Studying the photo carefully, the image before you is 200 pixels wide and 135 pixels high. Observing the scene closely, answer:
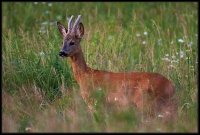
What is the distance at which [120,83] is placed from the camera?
368 inches

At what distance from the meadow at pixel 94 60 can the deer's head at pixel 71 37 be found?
389 millimetres

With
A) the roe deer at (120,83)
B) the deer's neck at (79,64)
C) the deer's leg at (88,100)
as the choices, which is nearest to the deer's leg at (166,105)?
the roe deer at (120,83)

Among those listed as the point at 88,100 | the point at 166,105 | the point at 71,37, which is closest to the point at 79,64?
the point at 71,37

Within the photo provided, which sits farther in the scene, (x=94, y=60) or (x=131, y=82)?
(x=94, y=60)

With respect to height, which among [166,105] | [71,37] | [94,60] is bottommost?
[166,105]

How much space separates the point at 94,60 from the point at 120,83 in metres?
1.88

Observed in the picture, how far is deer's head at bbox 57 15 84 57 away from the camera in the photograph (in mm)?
9734

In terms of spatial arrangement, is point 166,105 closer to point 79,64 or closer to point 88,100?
point 88,100

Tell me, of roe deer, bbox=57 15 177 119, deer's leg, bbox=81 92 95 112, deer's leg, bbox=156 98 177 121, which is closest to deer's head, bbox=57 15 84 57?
roe deer, bbox=57 15 177 119

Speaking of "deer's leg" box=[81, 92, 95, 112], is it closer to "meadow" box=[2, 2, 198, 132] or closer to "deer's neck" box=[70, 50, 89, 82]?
"meadow" box=[2, 2, 198, 132]

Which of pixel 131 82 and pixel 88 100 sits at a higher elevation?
pixel 131 82

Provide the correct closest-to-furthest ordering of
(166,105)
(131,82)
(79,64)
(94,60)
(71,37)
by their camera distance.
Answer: (166,105)
(131,82)
(71,37)
(79,64)
(94,60)

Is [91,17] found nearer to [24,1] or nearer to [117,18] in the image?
[117,18]

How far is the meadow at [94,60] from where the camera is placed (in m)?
8.04
